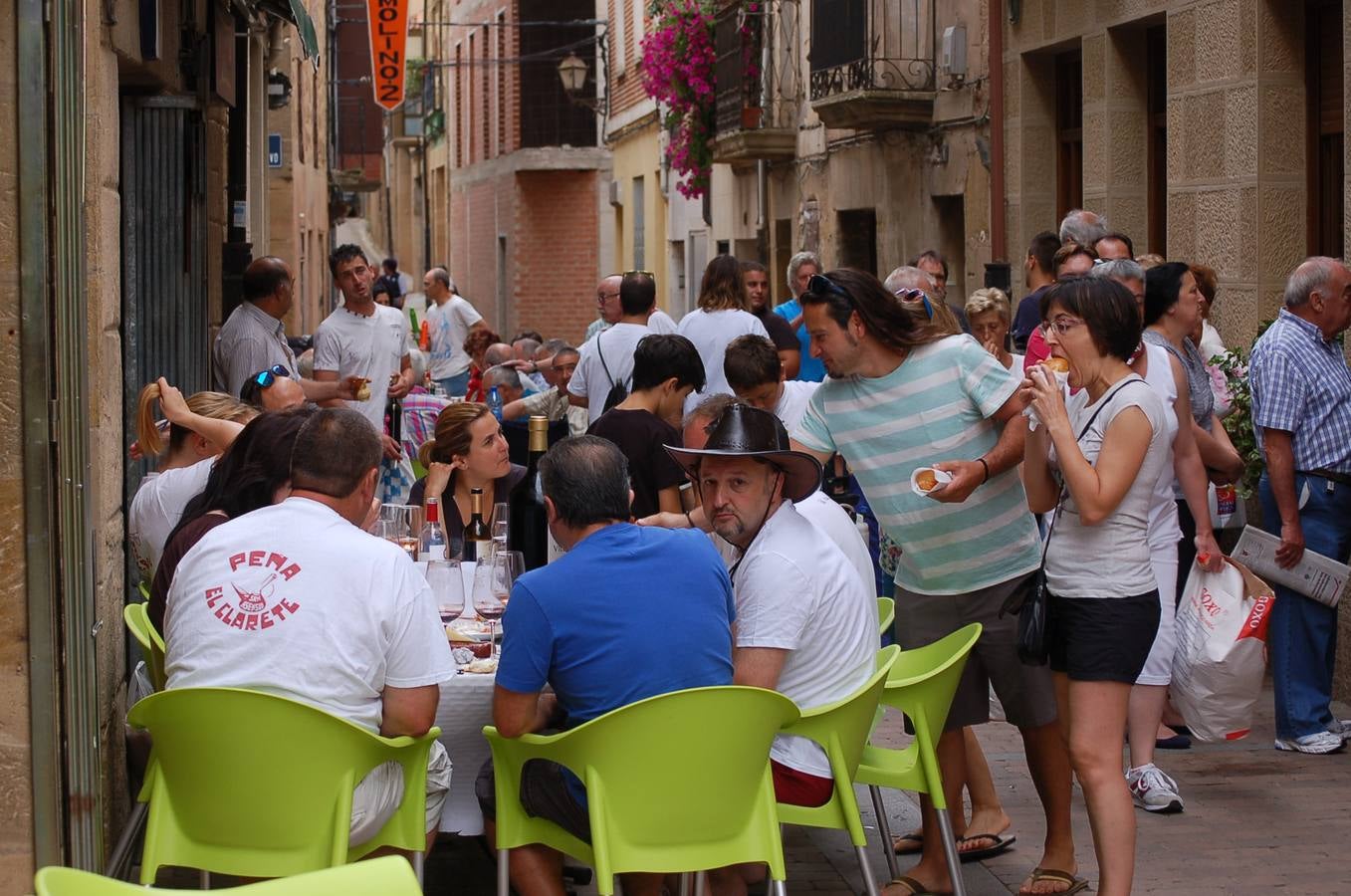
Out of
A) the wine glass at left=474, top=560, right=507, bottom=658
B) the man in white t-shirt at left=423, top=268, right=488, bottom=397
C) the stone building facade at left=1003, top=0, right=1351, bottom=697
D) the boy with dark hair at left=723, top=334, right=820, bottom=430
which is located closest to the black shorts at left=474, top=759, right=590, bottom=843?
the wine glass at left=474, top=560, right=507, bottom=658

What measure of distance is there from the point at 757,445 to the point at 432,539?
1692 millimetres

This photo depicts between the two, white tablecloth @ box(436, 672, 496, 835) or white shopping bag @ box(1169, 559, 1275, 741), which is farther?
white shopping bag @ box(1169, 559, 1275, 741)

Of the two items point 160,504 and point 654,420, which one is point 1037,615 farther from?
point 160,504

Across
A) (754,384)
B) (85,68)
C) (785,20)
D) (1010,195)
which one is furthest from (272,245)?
(85,68)

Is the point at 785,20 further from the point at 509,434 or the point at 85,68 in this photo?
the point at 85,68

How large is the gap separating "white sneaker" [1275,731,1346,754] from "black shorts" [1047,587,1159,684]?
2685mm

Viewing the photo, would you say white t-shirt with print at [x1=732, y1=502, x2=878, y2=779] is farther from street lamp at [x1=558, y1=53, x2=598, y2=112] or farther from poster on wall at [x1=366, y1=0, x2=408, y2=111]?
street lamp at [x1=558, y1=53, x2=598, y2=112]

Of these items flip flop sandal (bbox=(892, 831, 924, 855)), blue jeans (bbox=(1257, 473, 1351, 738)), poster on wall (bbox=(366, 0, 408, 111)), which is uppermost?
poster on wall (bbox=(366, 0, 408, 111))

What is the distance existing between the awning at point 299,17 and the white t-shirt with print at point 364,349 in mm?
1455

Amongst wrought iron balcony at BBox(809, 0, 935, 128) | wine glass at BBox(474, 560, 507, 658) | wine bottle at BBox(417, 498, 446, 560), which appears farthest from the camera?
wrought iron balcony at BBox(809, 0, 935, 128)

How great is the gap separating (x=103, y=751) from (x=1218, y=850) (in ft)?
11.5

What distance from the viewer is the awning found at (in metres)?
9.41

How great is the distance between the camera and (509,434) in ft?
33.0

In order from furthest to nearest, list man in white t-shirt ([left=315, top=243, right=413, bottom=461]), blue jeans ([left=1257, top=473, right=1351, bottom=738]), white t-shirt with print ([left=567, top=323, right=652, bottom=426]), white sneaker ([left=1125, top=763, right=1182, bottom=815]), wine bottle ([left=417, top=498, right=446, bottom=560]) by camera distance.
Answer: man in white t-shirt ([left=315, top=243, right=413, bottom=461]), white t-shirt with print ([left=567, top=323, right=652, bottom=426]), blue jeans ([left=1257, top=473, right=1351, bottom=738]), white sneaker ([left=1125, top=763, right=1182, bottom=815]), wine bottle ([left=417, top=498, right=446, bottom=560])
